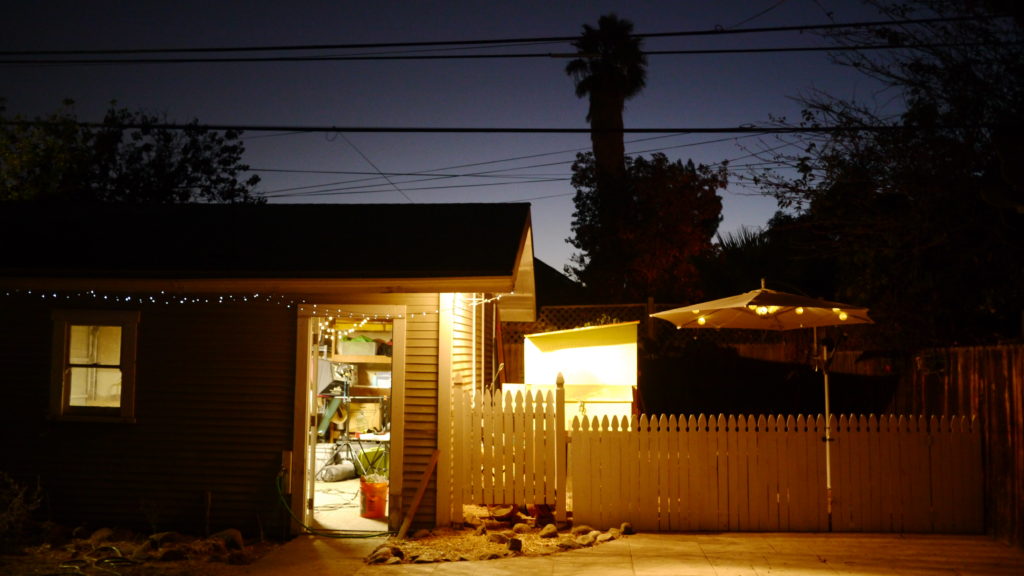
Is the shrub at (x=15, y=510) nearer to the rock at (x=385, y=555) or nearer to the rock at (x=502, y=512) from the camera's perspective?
the rock at (x=385, y=555)

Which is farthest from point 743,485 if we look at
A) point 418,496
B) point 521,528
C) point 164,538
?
point 164,538

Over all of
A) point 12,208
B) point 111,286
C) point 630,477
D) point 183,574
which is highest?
point 12,208

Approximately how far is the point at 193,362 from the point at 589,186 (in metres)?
14.0

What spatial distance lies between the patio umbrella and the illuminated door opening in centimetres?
370

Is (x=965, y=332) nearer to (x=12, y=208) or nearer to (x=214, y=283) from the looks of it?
(x=214, y=283)

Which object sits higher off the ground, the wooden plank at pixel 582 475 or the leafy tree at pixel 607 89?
the leafy tree at pixel 607 89

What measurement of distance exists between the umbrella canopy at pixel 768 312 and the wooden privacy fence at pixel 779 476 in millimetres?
1183

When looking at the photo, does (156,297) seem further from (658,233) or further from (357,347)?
(658,233)

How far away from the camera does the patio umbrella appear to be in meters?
8.54

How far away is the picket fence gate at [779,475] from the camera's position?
8.11 meters

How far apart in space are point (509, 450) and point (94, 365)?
462 cm

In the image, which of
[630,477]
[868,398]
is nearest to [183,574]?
[630,477]

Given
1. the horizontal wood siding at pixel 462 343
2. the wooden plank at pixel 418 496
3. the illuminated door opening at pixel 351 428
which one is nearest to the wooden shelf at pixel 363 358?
the illuminated door opening at pixel 351 428

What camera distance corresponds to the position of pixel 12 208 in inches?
436
